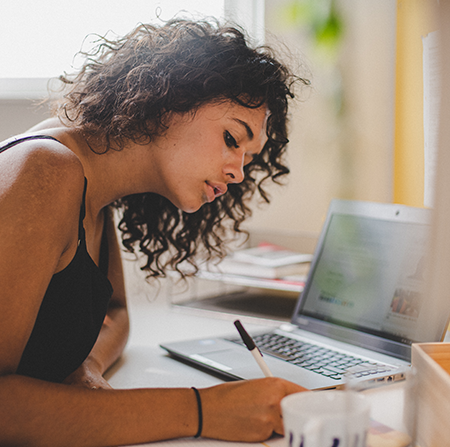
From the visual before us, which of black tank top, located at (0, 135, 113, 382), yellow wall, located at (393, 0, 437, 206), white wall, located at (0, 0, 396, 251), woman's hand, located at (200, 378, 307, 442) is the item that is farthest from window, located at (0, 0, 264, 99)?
woman's hand, located at (200, 378, 307, 442)

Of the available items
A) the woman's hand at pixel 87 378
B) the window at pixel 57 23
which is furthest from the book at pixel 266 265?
the window at pixel 57 23

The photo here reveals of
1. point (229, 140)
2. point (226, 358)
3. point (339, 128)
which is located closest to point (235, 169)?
point (229, 140)

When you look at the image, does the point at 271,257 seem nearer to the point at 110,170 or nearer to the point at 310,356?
the point at 310,356

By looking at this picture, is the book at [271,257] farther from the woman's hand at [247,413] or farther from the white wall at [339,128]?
the woman's hand at [247,413]

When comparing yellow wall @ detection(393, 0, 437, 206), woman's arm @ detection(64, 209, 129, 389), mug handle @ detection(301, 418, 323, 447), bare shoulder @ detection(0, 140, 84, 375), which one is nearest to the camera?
mug handle @ detection(301, 418, 323, 447)

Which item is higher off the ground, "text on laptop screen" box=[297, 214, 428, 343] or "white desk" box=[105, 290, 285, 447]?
"text on laptop screen" box=[297, 214, 428, 343]

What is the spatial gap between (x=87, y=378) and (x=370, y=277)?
22.1 inches

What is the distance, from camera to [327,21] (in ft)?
4.37

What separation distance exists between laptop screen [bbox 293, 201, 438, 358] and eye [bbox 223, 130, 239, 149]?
0.38 metres

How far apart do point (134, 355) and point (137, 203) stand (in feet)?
1.14

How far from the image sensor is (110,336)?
0.94 metres

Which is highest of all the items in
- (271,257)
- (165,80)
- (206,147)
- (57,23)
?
(57,23)

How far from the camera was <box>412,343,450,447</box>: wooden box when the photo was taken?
476mm

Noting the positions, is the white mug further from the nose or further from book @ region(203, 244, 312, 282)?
book @ region(203, 244, 312, 282)
